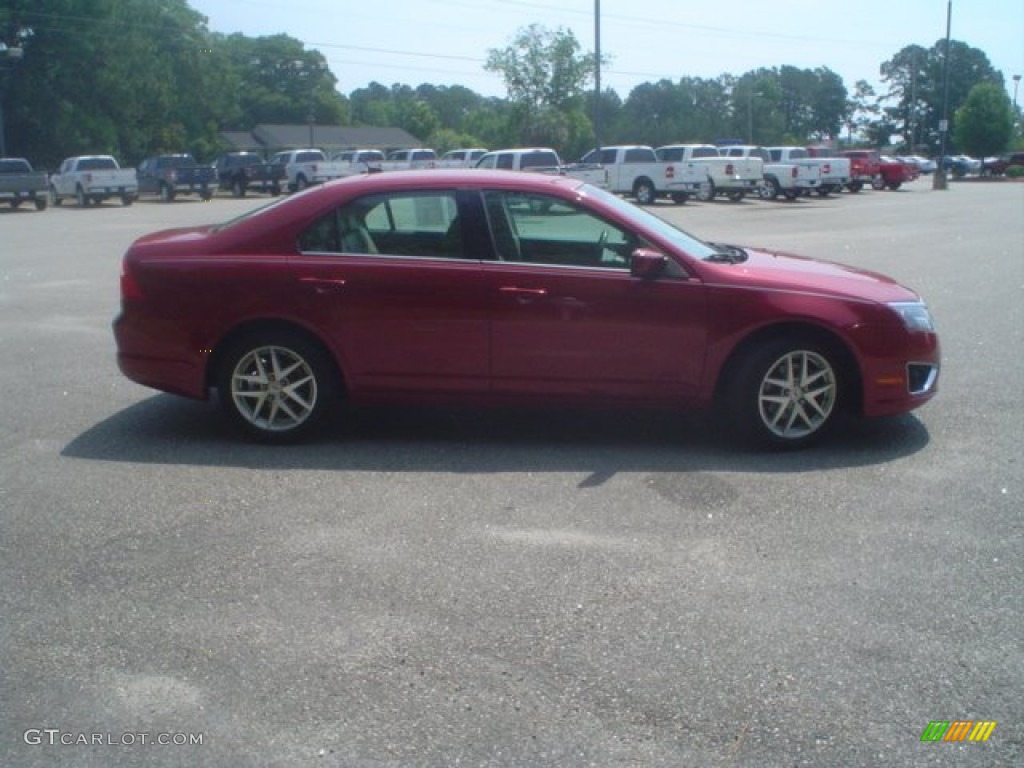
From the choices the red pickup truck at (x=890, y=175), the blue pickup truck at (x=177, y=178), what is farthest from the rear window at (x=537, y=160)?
the red pickup truck at (x=890, y=175)

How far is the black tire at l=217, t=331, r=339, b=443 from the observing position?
6.84 m

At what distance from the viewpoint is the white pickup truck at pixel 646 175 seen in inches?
1465

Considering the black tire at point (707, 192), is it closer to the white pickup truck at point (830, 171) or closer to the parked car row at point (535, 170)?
the parked car row at point (535, 170)

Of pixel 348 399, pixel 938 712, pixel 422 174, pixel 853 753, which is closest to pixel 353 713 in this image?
pixel 853 753

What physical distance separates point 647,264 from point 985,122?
247 feet

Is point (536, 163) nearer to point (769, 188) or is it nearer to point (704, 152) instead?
point (704, 152)

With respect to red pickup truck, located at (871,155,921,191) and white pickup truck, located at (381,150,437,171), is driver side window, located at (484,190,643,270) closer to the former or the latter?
white pickup truck, located at (381,150,437,171)

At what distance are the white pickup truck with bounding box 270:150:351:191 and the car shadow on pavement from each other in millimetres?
38434

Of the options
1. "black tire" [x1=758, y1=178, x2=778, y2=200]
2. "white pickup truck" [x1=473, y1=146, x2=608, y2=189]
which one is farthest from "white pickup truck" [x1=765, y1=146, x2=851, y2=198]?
"white pickup truck" [x1=473, y1=146, x2=608, y2=189]

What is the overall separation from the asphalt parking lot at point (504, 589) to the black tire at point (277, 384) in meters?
0.21

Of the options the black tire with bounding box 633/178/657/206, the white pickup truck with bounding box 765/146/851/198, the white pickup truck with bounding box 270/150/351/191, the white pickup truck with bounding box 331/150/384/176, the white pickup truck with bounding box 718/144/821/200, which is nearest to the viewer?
the black tire with bounding box 633/178/657/206

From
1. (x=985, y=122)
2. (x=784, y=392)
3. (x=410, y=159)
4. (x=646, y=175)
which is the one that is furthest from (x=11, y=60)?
(x=784, y=392)

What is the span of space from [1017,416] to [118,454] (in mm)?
5710

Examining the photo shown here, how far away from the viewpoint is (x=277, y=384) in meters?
6.86
